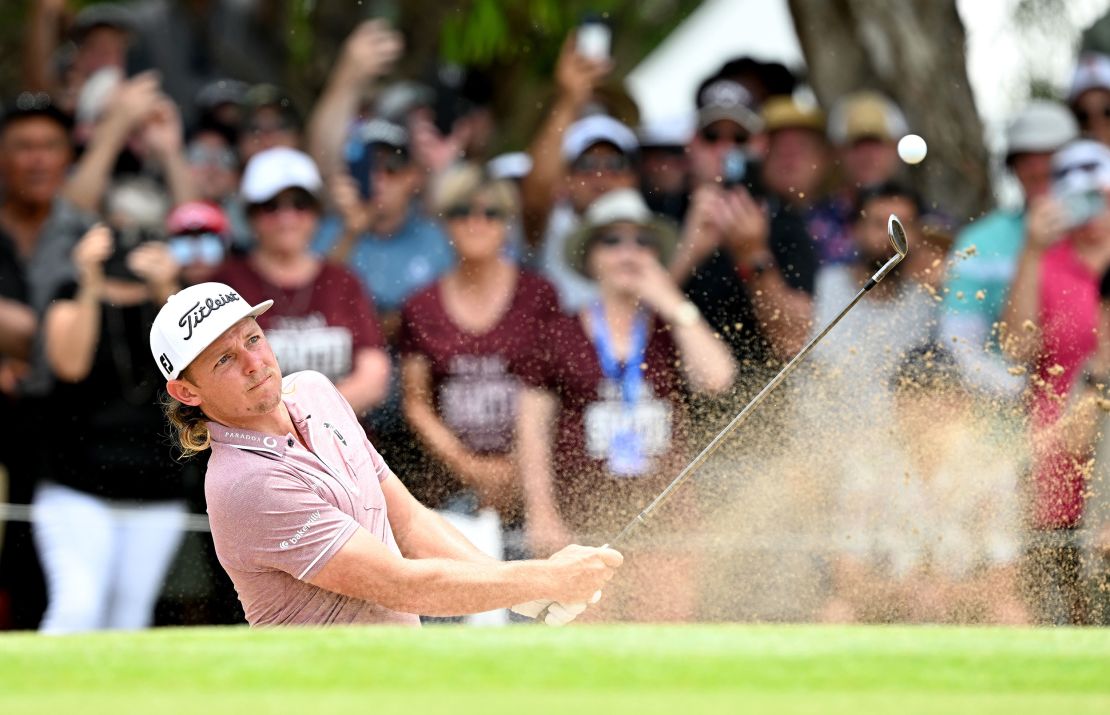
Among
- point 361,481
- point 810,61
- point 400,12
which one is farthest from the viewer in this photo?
point 400,12

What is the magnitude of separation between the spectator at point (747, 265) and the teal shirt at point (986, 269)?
597mm

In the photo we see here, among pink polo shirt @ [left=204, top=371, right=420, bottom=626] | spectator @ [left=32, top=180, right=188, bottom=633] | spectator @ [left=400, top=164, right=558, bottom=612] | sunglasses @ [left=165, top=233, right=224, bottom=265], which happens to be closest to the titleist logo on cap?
pink polo shirt @ [left=204, top=371, right=420, bottom=626]

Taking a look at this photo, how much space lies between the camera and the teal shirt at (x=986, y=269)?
7.76 metres

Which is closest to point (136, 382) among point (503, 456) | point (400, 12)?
point (503, 456)

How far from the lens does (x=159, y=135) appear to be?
9.07m

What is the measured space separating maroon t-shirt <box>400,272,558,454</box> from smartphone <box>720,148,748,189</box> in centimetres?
110

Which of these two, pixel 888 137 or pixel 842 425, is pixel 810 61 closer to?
pixel 888 137

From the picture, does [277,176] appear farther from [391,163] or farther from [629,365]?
[629,365]

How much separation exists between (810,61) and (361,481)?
5.86 metres

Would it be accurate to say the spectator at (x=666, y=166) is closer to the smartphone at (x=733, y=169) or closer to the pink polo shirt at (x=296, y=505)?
the smartphone at (x=733, y=169)

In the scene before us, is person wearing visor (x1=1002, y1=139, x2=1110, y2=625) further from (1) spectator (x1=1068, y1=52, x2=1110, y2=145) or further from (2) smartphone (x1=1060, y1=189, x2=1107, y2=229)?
(1) spectator (x1=1068, y1=52, x2=1110, y2=145)

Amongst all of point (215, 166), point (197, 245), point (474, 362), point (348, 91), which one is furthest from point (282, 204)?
point (348, 91)

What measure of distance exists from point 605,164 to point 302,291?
158cm

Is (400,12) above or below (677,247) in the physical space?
above
